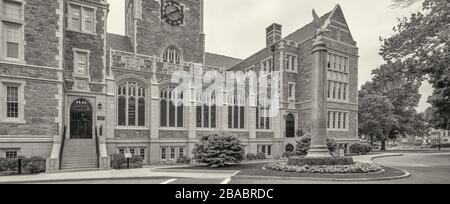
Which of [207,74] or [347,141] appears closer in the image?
[207,74]

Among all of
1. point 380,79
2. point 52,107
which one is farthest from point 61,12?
point 380,79

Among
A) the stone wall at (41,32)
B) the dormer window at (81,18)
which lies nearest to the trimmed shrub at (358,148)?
the dormer window at (81,18)

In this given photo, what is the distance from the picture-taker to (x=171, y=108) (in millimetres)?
28172

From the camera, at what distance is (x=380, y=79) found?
18.8 meters

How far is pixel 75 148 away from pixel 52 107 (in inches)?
124

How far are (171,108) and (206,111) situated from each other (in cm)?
343

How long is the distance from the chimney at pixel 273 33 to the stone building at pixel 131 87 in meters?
0.19

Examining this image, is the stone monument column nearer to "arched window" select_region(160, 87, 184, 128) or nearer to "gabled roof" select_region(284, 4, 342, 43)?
"arched window" select_region(160, 87, 184, 128)

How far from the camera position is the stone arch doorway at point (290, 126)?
37031 mm

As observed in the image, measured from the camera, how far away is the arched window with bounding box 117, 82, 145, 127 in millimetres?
26047

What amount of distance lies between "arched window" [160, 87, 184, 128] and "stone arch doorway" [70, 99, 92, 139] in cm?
564

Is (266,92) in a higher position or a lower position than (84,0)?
lower

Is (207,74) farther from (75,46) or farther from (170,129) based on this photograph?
(75,46)

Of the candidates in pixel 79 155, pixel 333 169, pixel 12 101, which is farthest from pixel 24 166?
pixel 333 169
